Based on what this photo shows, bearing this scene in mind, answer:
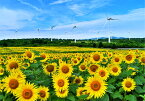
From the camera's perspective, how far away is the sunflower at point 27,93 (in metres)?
3.43

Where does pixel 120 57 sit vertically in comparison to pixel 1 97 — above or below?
above

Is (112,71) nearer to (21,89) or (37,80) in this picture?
(37,80)

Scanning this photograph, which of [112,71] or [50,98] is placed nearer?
[50,98]

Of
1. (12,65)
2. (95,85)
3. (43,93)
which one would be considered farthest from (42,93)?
(12,65)

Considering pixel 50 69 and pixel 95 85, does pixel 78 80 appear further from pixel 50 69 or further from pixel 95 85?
pixel 95 85

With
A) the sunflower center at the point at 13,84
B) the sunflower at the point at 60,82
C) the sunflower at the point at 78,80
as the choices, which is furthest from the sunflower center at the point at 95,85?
the sunflower center at the point at 13,84

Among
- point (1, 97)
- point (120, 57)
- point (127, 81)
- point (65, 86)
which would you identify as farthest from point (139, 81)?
point (1, 97)

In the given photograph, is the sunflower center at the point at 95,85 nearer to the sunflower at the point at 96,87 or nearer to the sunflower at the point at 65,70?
the sunflower at the point at 96,87

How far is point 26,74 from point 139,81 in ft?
6.31

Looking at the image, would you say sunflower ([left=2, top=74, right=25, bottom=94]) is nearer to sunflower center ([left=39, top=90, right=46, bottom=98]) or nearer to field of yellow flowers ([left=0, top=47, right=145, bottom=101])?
field of yellow flowers ([left=0, top=47, right=145, bottom=101])

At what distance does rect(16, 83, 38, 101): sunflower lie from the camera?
3428 mm

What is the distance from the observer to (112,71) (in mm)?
4594

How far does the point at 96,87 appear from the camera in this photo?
3543mm

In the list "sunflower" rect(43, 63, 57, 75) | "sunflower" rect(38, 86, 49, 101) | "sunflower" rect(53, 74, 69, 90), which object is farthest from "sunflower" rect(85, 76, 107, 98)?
"sunflower" rect(43, 63, 57, 75)
